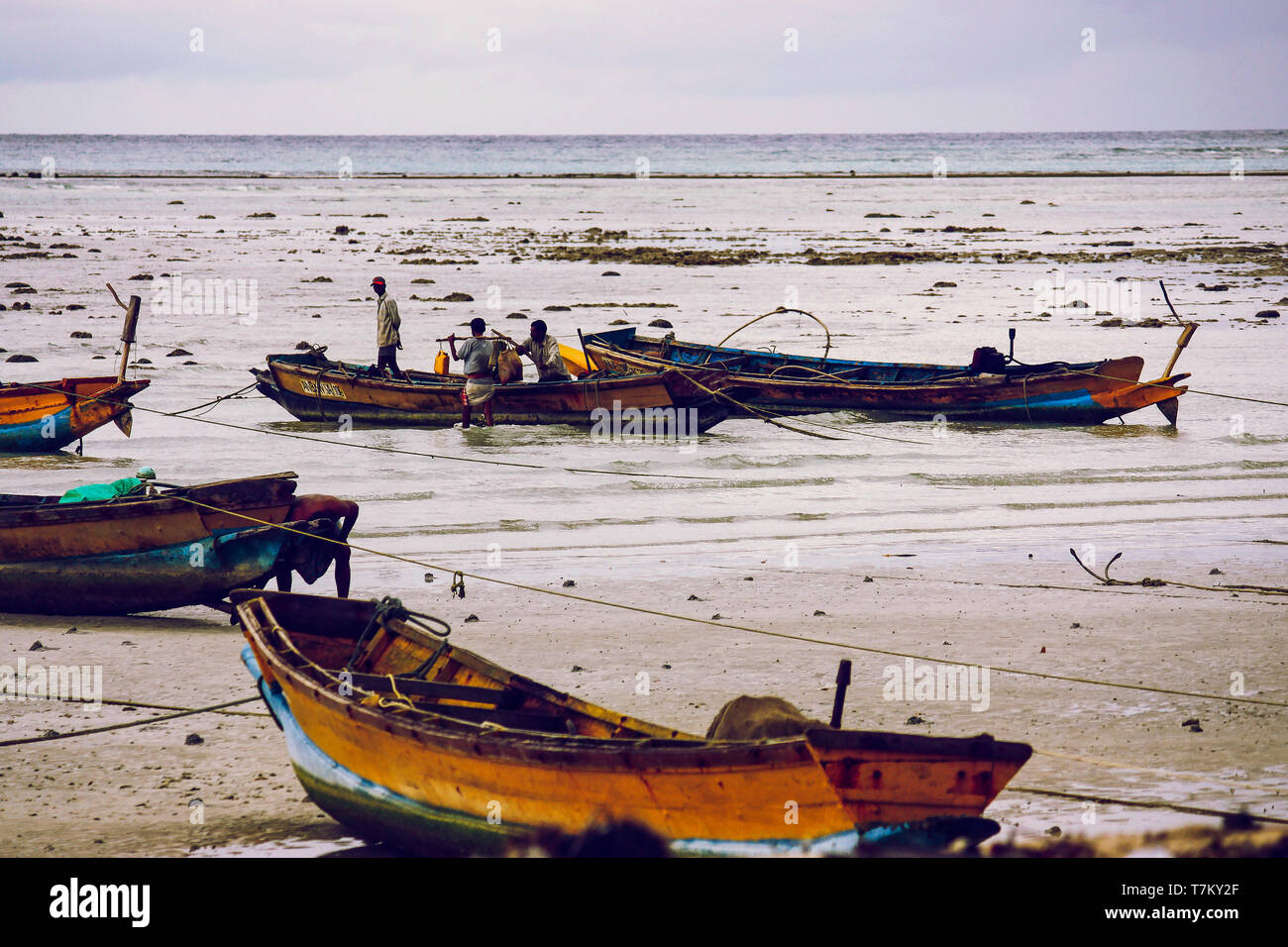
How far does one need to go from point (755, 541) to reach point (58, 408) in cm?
877

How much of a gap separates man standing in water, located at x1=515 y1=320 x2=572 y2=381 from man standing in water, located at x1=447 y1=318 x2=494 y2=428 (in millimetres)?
597

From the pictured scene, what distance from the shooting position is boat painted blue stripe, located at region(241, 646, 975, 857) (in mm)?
→ 5238

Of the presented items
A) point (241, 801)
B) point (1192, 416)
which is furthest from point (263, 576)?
point (1192, 416)

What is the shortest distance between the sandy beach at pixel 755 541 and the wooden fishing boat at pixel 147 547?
0.29 m

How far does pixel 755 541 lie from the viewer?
12.5 m

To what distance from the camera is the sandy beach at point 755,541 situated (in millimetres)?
7156

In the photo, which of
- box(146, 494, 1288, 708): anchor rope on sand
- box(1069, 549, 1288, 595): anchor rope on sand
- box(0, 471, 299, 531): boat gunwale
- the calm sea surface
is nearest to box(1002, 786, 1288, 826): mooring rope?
box(146, 494, 1288, 708): anchor rope on sand

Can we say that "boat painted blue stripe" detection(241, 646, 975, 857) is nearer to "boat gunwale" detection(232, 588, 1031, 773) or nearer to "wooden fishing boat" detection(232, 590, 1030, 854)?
"wooden fishing boat" detection(232, 590, 1030, 854)

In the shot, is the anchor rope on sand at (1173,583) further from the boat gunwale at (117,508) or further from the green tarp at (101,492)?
the green tarp at (101,492)

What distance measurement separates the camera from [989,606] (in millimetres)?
10227

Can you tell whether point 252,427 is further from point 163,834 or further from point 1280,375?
point 1280,375

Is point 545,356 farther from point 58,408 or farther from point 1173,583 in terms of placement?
point 1173,583

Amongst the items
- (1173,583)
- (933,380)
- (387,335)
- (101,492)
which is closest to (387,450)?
(387,335)
